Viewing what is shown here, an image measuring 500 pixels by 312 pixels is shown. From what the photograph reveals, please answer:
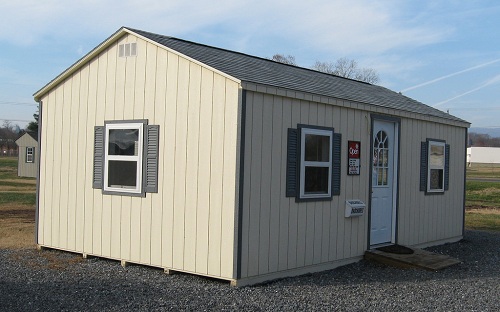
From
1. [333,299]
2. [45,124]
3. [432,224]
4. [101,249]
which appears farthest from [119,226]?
[432,224]

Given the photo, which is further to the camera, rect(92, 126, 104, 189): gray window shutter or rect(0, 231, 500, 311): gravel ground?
rect(92, 126, 104, 189): gray window shutter

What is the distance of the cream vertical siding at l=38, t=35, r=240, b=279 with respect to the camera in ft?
24.5

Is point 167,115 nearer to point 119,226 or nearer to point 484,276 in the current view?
point 119,226

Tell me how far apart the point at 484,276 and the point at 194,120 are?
4894 mm

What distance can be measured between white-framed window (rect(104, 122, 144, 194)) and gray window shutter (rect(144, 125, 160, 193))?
0.33 feet

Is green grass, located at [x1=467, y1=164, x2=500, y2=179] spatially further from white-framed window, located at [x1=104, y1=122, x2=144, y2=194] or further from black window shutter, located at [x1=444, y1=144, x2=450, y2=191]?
white-framed window, located at [x1=104, y1=122, x2=144, y2=194]

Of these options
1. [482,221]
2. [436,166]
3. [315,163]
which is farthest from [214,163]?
[482,221]

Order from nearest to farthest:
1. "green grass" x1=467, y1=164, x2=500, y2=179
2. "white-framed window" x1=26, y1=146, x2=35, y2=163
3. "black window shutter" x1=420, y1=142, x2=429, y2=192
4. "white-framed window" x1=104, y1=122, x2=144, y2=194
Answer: "white-framed window" x1=104, y1=122, x2=144, y2=194 → "black window shutter" x1=420, y1=142, x2=429, y2=192 → "white-framed window" x1=26, y1=146, x2=35, y2=163 → "green grass" x1=467, y1=164, x2=500, y2=179

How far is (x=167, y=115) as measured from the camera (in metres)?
8.08

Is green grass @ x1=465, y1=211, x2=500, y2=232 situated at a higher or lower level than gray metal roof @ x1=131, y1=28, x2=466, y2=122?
lower

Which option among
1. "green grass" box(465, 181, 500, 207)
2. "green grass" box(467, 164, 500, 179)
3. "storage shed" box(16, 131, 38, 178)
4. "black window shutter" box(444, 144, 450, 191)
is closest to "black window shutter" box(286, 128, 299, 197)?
"black window shutter" box(444, 144, 450, 191)

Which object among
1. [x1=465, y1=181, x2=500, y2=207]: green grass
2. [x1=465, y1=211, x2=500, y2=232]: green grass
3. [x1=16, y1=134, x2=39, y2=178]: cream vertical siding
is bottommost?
[x1=465, y1=211, x2=500, y2=232]: green grass

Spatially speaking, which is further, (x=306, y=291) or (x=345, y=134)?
(x=345, y=134)

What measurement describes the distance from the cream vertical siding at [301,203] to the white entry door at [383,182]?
180mm
